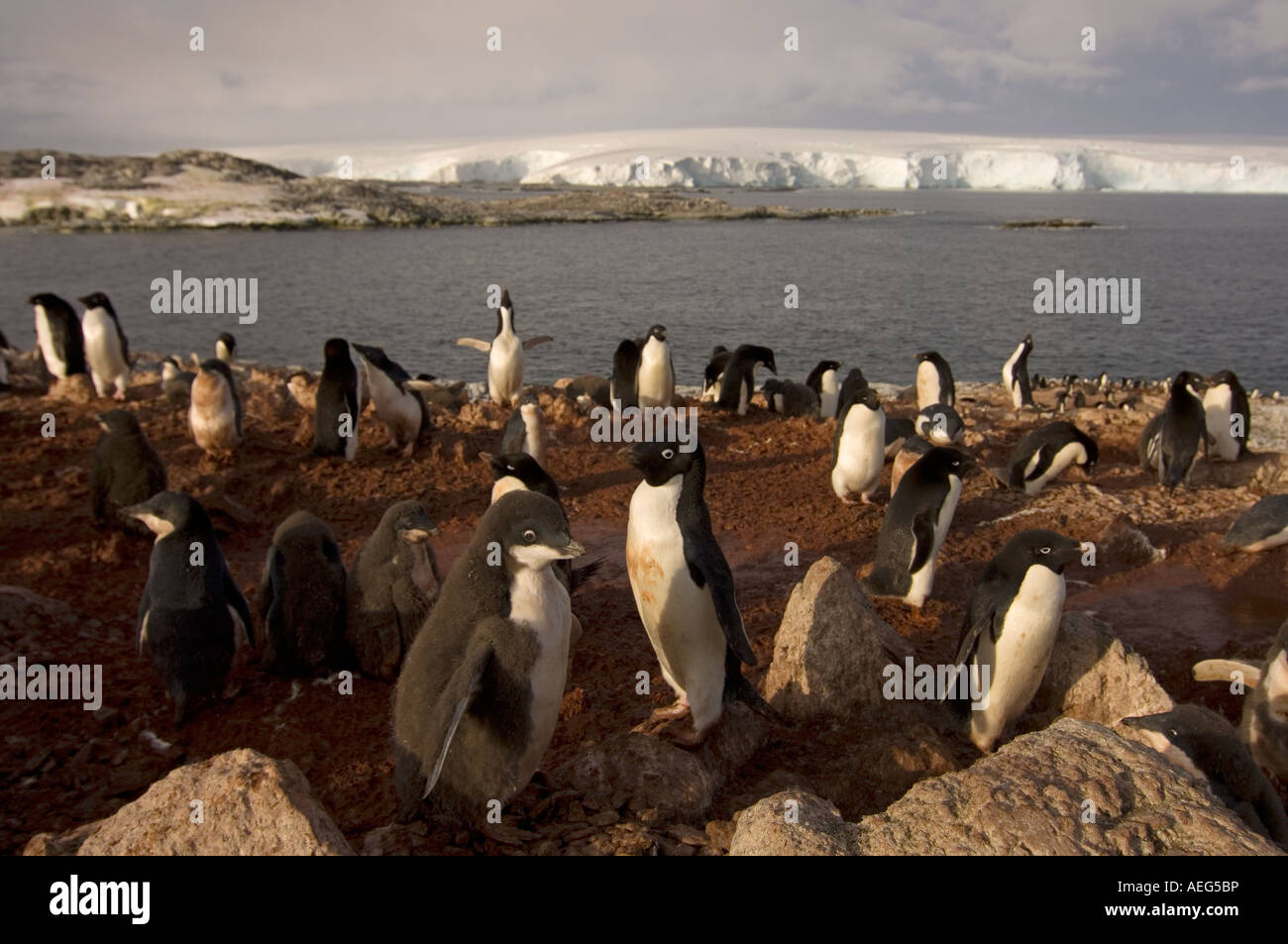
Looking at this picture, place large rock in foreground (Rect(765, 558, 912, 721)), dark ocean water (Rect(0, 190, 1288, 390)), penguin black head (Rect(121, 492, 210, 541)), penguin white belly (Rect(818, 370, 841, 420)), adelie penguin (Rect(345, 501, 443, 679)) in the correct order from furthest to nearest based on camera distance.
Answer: dark ocean water (Rect(0, 190, 1288, 390)) → penguin white belly (Rect(818, 370, 841, 420)) → penguin black head (Rect(121, 492, 210, 541)) → adelie penguin (Rect(345, 501, 443, 679)) → large rock in foreground (Rect(765, 558, 912, 721))

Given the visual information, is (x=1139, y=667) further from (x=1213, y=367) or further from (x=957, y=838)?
(x=1213, y=367)

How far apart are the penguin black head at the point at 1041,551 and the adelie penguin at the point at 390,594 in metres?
3.32

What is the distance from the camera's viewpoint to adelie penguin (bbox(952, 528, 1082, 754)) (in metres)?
4.80

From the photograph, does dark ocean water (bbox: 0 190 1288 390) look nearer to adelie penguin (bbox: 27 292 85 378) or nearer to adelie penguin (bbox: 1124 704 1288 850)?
adelie penguin (bbox: 27 292 85 378)

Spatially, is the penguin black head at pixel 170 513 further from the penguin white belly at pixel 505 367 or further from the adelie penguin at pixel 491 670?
the penguin white belly at pixel 505 367

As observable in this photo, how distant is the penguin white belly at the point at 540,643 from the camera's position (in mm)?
3426

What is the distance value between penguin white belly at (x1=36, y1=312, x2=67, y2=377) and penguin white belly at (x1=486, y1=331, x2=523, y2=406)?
615cm

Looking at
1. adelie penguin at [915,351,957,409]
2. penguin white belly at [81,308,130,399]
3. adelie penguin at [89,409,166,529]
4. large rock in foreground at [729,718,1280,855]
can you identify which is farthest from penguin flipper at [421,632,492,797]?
penguin white belly at [81,308,130,399]

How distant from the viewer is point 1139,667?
4.88m

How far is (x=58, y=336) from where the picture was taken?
490 inches

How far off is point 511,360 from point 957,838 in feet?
36.1

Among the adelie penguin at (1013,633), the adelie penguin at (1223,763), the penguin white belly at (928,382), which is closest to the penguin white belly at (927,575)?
the adelie penguin at (1013,633)

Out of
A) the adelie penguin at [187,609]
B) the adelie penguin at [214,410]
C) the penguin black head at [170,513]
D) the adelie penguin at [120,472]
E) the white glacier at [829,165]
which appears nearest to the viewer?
the adelie penguin at [187,609]
